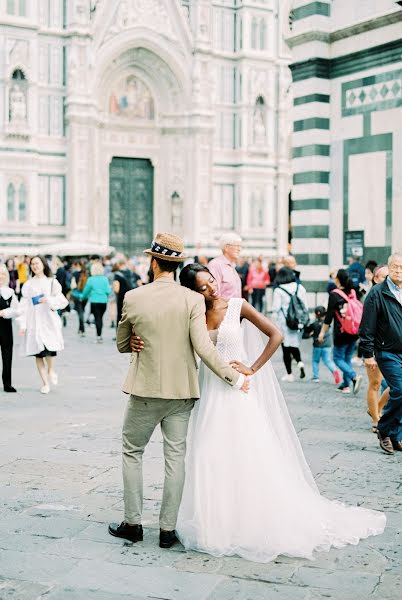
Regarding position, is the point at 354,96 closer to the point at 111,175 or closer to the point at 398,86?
the point at 398,86

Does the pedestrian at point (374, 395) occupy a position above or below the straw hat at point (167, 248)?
below

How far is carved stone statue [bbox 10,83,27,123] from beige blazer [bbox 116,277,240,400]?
29475 mm

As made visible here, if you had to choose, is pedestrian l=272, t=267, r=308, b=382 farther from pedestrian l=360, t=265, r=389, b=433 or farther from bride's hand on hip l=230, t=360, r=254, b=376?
bride's hand on hip l=230, t=360, r=254, b=376

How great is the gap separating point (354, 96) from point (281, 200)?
2216cm

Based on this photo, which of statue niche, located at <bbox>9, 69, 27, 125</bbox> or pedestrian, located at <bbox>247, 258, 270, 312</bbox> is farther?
statue niche, located at <bbox>9, 69, 27, 125</bbox>

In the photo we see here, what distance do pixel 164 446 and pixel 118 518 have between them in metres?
0.83

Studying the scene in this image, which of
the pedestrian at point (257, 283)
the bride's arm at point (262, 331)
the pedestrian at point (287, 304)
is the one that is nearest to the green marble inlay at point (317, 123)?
the pedestrian at point (287, 304)

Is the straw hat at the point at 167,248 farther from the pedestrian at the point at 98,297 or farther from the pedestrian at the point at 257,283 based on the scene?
the pedestrian at the point at 257,283

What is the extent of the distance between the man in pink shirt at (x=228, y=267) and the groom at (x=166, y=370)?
4763 mm

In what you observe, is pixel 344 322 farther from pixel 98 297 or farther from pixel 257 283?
pixel 257 283

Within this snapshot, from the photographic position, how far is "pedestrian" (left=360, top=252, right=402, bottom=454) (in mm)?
7398

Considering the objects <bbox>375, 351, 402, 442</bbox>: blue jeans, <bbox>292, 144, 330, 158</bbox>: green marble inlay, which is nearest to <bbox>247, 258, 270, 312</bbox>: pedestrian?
<bbox>292, 144, 330, 158</bbox>: green marble inlay

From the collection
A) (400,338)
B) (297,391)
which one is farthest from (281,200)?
(400,338)

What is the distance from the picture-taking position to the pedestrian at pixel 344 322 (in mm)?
10617
